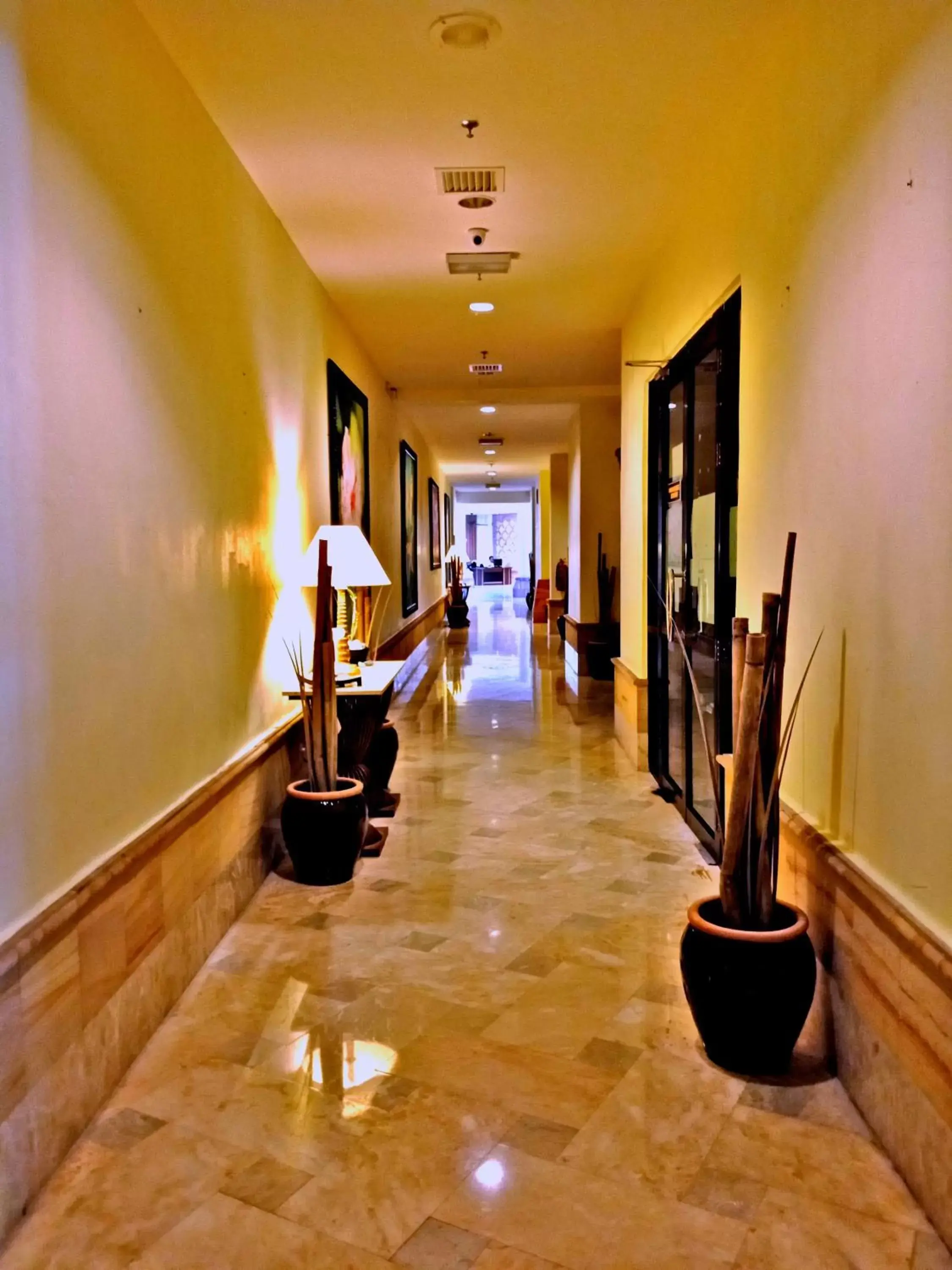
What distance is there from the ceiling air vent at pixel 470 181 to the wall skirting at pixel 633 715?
9.28 ft

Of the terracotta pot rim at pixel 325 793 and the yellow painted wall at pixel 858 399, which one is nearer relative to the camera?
the yellow painted wall at pixel 858 399

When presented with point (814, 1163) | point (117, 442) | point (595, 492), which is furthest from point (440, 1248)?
point (595, 492)

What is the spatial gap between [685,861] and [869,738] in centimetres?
187

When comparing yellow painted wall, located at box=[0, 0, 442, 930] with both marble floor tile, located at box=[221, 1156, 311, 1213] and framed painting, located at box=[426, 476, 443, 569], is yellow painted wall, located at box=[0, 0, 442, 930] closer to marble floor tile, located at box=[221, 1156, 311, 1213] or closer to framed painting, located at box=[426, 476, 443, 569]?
marble floor tile, located at box=[221, 1156, 311, 1213]

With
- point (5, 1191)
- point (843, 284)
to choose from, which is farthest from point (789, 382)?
point (5, 1191)

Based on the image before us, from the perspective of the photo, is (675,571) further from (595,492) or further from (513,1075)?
(595,492)

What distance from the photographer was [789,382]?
2.70m

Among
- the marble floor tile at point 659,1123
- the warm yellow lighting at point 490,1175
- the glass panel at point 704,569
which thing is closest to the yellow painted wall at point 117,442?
the warm yellow lighting at point 490,1175

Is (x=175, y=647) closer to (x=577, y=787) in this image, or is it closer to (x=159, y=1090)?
(x=159, y=1090)

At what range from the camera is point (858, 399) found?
2162 millimetres

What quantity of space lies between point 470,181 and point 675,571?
2.03m

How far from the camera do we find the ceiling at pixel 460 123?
2.62m

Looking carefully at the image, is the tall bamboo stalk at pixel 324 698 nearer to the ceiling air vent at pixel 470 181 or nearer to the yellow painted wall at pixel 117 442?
the yellow painted wall at pixel 117 442

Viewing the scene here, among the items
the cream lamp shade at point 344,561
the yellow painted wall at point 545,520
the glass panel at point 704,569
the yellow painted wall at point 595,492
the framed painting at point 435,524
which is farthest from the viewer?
the yellow painted wall at point 545,520
